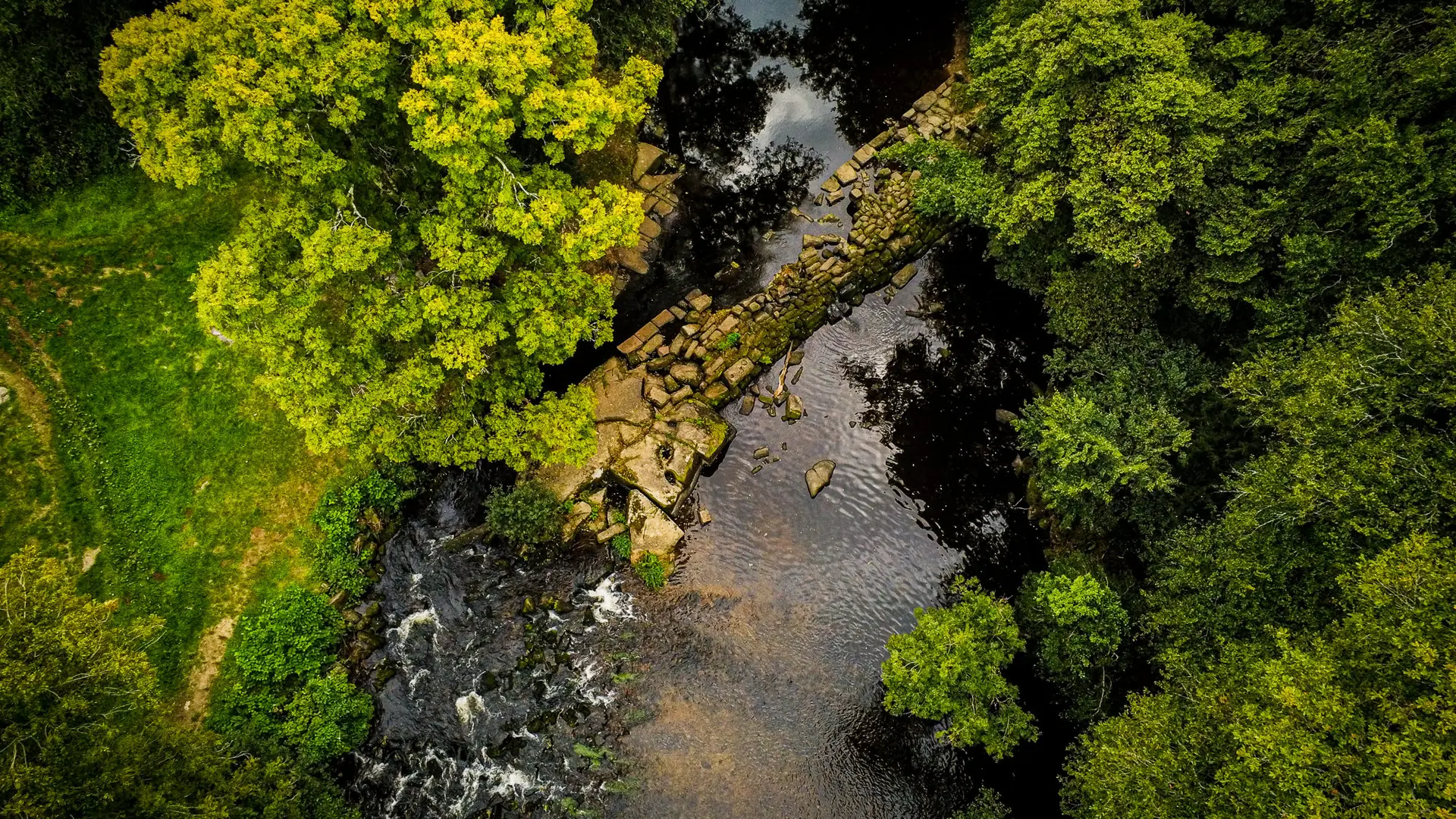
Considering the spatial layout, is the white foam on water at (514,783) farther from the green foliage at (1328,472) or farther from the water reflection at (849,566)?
the green foliage at (1328,472)

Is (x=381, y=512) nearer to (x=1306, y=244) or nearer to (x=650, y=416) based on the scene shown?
(x=650, y=416)

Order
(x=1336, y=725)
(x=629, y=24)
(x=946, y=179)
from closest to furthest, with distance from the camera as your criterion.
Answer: (x=1336, y=725)
(x=946, y=179)
(x=629, y=24)

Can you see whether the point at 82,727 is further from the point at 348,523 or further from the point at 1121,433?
the point at 1121,433

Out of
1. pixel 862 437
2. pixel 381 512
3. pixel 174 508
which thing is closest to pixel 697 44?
pixel 862 437

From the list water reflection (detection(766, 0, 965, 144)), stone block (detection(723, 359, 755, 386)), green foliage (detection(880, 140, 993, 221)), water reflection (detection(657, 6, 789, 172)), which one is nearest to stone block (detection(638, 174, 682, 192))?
water reflection (detection(657, 6, 789, 172))

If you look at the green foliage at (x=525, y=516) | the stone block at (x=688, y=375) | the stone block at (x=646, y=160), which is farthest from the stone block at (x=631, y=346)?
the stone block at (x=646, y=160)

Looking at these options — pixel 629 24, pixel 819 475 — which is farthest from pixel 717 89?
pixel 819 475
